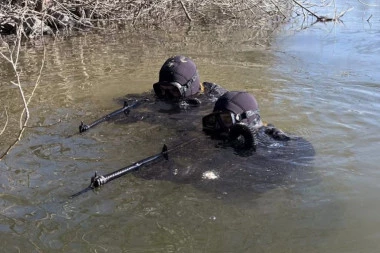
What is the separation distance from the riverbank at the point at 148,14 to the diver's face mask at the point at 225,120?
7.65 m

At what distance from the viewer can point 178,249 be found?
119 inches

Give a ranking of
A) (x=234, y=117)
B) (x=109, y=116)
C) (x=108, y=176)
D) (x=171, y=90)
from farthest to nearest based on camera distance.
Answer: (x=171, y=90)
(x=109, y=116)
(x=234, y=117)
(x=108, y=176)

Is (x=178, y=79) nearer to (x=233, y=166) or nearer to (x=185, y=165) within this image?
(x=185, y=165)

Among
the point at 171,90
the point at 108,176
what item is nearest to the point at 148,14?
the point at 171,90

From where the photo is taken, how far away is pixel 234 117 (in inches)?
180

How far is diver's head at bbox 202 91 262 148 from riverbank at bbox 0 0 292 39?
7727mm

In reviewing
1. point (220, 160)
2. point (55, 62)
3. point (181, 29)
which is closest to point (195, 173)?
point (220, 160)

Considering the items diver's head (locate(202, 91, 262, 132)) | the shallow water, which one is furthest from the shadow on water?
diver's head (locate(202, 91, 262, 132))

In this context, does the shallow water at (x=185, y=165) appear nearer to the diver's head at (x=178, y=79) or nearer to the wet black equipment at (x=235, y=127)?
the wet black equipment at (x=235, y=127)

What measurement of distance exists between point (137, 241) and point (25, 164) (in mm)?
1772

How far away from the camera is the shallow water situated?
10.3ft

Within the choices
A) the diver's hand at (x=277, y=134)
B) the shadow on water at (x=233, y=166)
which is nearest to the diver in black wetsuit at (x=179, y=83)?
the shadow on water at (x=233, y=166)

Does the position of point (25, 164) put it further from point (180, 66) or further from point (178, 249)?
point (180, 66)

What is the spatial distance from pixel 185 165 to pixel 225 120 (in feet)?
2.25
